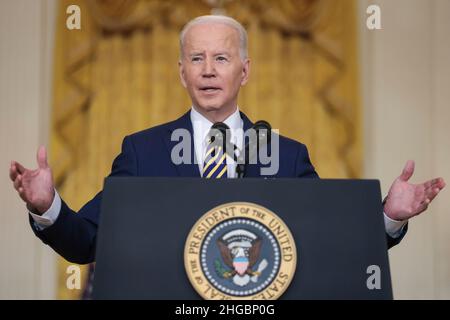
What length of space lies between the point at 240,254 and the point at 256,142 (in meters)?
0.50

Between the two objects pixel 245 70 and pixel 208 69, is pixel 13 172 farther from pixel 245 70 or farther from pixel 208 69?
pixel 245 70

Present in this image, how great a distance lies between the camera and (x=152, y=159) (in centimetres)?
273

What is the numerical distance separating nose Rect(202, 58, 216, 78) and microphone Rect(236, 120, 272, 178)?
0.49 meters

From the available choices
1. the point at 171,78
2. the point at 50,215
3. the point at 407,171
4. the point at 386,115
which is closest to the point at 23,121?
the point at 171,78

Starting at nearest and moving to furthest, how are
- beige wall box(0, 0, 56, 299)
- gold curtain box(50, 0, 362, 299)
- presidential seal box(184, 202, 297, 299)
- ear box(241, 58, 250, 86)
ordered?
presidential seal box(184, 202, 297, 299)
ear box(241, 58, 250, 86)
beige wall box(0, 0, 56, 299)
gold curtain box(50, 0, 362, 299)

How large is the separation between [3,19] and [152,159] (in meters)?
4.64

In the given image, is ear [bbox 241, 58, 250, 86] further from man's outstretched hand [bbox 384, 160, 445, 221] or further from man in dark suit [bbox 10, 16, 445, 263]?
man's outstretched hand [bbox 384, 160, 445, 221]

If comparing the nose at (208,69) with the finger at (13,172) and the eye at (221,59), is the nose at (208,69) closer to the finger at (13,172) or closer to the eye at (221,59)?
the eye at (221,59)

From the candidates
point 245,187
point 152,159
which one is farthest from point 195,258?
point 152,159

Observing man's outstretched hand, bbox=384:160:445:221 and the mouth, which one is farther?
the mouth

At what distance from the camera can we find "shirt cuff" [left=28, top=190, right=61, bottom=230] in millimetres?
2391

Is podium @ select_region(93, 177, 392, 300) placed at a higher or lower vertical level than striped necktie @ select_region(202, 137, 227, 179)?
lower

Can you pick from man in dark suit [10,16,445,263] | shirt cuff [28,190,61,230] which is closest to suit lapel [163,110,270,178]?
man in dark suit [10,16,445,263]
